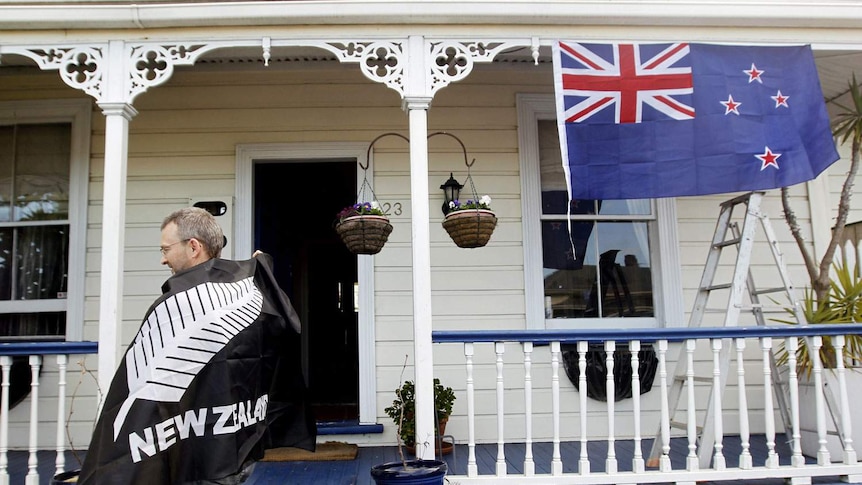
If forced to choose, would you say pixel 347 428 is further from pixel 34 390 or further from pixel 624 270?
pixel 624 270

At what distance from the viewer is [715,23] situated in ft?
12.2

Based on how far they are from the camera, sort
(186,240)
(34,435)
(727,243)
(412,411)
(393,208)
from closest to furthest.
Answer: (186,240) → (34,435) → (727,243) → (412,411) → (393,208)

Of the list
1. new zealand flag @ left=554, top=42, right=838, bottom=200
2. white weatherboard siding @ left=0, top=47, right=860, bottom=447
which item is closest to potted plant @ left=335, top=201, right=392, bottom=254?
white weatherboard siding @ left=0, top=47, right=860, bottom=447

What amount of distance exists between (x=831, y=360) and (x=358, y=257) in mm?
3093

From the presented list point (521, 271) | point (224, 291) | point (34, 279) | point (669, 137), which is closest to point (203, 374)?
point (224, 291)

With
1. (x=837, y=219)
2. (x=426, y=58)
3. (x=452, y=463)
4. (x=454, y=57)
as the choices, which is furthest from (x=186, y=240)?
(x=837, y=219)

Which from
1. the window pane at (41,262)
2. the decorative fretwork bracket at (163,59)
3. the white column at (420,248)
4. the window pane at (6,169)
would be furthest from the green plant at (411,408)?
the window pane at (6,169)

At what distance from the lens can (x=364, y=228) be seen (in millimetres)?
3789

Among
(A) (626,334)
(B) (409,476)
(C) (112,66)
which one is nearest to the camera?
(B) (409,476)

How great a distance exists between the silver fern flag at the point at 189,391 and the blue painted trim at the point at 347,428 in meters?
2.34

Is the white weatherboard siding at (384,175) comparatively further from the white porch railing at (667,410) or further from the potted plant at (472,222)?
the white porch railing at (667,410)

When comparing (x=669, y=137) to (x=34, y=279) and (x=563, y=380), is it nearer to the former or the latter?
(x=563, y=380)

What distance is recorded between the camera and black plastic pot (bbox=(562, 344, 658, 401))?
467cm

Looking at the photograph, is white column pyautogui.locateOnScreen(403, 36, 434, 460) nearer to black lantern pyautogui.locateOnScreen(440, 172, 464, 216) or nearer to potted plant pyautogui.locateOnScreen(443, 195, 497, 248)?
potted plant pyautogui.locateOnScreen(443, 195, 497, 248)
